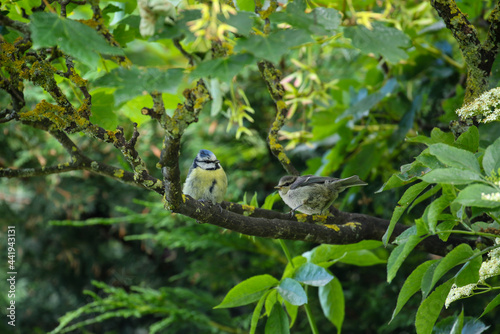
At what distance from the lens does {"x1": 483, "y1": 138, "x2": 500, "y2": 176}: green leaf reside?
2.36 ft

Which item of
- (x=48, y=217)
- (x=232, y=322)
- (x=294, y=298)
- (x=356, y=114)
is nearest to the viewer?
(x=294, y=298)

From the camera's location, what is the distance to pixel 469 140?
0.91 metres

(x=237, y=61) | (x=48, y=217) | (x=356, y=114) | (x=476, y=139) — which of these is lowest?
(x=48, y=217)

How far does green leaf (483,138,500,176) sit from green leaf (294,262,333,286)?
0.48m

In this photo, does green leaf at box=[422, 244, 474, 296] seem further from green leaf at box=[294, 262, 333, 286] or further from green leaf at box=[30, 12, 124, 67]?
green leaf at box=[30, 12, 124, 67]

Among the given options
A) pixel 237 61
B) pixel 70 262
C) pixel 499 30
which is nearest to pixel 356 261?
pixel 499 30

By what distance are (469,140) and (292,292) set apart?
0.50 m

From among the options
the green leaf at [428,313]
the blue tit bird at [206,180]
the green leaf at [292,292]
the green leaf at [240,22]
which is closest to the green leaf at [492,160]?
the green leaf at [428,313]

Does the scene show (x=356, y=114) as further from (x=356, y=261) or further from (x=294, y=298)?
(x=294, y=298)

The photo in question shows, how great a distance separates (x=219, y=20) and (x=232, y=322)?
6.18 ft

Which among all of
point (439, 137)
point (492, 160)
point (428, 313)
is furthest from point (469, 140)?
point (428, 313)

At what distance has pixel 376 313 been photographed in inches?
79.6

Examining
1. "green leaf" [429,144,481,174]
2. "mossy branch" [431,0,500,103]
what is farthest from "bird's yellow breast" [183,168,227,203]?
"green leaf" [429,144,481,174]

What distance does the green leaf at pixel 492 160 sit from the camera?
28.4 inches
